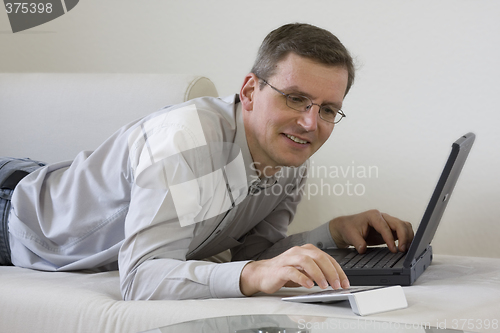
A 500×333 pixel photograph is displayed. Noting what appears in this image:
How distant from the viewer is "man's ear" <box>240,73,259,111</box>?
1.27 metres

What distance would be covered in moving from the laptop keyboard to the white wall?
549 mm

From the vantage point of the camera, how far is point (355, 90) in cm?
186

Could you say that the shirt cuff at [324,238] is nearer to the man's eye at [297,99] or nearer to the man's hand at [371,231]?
the man's hand at [371,231]

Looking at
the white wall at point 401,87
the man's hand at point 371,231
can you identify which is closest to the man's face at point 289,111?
the man's hand at point 371,231

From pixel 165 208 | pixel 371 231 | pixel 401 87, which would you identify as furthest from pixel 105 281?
pixel 401 87

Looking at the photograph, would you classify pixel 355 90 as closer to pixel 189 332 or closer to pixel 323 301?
pixel 323 301

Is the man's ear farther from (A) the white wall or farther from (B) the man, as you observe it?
(A) the white wall

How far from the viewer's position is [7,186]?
151 centimetres

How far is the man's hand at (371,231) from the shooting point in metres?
1.29

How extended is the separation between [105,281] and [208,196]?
0.31 meters

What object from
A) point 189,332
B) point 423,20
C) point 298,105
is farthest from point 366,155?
point 189,332

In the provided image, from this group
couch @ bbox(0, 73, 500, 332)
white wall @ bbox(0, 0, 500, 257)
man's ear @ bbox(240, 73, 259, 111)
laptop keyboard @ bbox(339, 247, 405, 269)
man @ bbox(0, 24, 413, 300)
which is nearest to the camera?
couch @ bbox(0, 73, 500, 332)

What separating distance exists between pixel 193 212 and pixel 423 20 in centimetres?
109

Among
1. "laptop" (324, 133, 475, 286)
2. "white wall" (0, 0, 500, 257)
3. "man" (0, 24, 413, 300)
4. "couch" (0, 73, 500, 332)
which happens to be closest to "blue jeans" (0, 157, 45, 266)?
"man" (0, 24, 413, 300)
